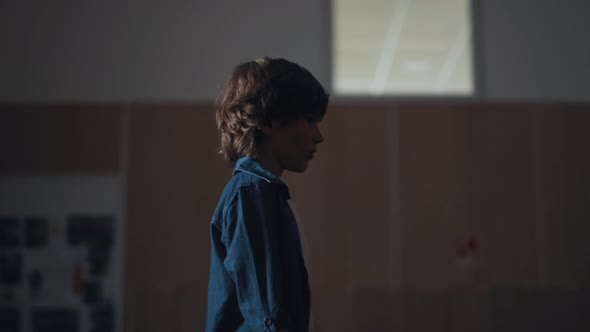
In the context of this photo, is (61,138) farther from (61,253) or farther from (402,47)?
(402,47)

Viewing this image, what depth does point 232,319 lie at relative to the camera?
2.71 feet

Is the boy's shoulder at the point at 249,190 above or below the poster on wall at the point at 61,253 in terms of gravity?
above

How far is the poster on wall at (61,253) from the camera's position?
2.15m

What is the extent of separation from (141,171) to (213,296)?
1.47 meters

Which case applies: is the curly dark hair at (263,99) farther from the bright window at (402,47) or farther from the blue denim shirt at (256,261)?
the bright window at (402,47)

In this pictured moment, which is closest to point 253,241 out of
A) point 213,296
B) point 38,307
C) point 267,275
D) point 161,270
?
point 267,275

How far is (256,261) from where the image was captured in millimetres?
750

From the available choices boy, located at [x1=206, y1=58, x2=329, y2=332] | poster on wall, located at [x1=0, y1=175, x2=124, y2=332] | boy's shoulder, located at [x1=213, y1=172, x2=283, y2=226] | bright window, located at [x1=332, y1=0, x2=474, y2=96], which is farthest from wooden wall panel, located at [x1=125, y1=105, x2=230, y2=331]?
boy's shoulder, located at [x1=213, y1=172, x2=283, y2=226]

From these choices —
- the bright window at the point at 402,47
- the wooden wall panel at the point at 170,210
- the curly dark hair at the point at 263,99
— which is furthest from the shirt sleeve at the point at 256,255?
the bright window at the point at 402,47

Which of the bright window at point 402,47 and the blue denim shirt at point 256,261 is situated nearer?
the blue denim shirt at point 256,261

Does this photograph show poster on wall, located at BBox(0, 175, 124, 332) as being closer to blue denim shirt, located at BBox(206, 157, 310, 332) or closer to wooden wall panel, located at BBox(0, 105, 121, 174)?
wooden wall panel, located at BBox(0, 105, 121, 174)

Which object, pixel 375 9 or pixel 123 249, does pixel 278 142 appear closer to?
pixel 123 249

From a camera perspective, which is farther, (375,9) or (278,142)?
(375,9)

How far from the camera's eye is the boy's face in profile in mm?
872
